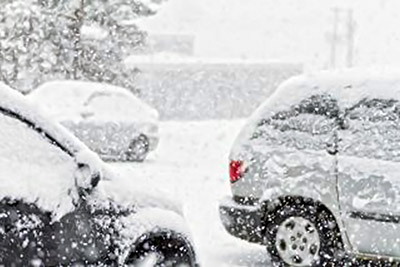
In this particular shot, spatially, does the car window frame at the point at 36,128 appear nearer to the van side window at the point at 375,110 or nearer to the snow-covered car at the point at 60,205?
the snow-covered car at the point at 60,205

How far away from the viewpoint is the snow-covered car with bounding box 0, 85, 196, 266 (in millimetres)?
5043

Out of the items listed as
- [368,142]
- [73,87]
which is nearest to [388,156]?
[368,142]

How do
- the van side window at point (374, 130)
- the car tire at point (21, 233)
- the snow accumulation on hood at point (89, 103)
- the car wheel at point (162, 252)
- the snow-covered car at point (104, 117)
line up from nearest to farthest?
the car tire at point (21, 233) → the car wheel at point (162, 252) → the van side window at point (374, 130) → the snow-covered car at point (104, 117) → the snow accumulation on hood at point (89, 103)

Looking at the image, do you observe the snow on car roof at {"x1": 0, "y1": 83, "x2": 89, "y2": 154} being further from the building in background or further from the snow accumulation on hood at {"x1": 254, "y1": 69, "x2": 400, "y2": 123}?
the building in background

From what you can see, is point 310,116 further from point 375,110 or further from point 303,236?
point 303,236

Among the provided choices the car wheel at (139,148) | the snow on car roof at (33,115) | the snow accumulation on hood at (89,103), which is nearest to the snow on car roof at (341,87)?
the snow on car roof at (33,115)

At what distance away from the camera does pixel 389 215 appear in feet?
23.9

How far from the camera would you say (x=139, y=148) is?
17.1 m

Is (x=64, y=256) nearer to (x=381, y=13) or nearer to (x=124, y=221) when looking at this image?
(x=124, y=221)

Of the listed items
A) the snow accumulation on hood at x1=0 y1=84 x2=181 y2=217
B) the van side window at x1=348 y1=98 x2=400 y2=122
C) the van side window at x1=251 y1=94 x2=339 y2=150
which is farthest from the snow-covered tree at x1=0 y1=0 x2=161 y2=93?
the snow accumulation on hood at x1=0 y1=84 x2=181 y2=217

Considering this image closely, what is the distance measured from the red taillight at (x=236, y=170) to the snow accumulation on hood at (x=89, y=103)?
8476 mm

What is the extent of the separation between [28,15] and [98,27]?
235 cm

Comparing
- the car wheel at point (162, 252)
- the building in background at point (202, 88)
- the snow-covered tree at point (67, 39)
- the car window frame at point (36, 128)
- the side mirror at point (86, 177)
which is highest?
the car window frame at point (36, 128)

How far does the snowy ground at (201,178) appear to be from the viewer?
8.98m
